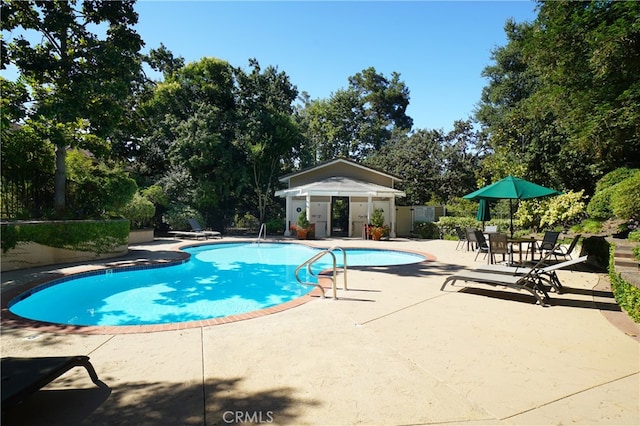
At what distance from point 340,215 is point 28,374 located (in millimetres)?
23937

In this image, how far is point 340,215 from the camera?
2638 centimetres

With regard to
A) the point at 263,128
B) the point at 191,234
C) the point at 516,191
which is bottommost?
the point at 191,234

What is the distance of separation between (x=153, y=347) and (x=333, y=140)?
120 feet

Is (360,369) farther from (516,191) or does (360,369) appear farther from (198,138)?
(198,138)

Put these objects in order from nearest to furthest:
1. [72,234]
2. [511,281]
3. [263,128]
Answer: [511,281], [72,234], [263,128]

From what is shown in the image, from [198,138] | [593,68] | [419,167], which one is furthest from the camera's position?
[419,167]

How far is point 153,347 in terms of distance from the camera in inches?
170

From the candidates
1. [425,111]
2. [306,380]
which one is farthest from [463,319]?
[425,111]

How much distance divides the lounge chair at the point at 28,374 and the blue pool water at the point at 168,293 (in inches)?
149

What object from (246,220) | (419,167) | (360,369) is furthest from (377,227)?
(360,369)

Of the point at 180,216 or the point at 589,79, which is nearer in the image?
the point at 589,79

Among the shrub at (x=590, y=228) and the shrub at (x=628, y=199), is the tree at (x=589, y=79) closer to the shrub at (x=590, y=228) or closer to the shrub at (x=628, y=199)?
the shrub at (x=590, y=228)

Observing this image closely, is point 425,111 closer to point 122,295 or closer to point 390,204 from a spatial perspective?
point 390,204

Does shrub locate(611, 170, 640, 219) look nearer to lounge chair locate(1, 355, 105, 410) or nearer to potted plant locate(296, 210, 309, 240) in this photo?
lounge chair locate(1, 355, 105, 410)
